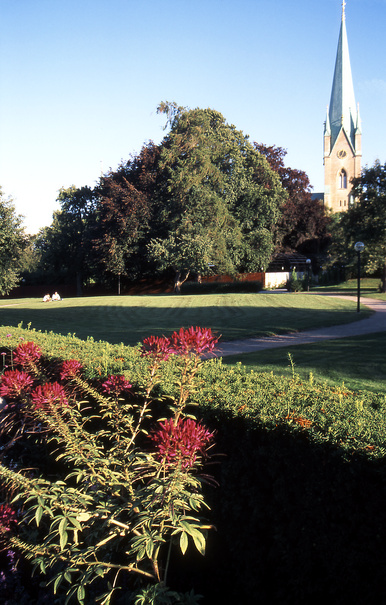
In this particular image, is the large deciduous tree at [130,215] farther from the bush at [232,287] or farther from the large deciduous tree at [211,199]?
the bush at [232,287]

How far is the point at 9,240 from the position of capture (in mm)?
25531

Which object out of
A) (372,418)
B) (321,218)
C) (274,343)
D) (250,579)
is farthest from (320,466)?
(321,218)

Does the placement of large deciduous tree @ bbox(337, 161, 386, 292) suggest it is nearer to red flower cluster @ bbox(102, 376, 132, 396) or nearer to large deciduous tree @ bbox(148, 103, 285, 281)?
large deciduous tree @ bbox(148, 103, 285, 281)

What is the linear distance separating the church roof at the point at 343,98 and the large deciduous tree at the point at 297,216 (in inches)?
1087

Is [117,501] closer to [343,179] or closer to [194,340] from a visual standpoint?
[194,340]

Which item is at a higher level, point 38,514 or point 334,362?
point 38,514

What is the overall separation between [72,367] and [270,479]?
71.1 inches

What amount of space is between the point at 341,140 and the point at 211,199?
50.0 metres

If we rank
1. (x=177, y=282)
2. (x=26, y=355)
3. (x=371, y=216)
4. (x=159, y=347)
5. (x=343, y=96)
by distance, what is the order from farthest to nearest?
(x=343, y=96), (x=177, y=282), (x=371, y=216), (x=26, y=355), (x=159, y=347)

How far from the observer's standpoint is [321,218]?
57312 millimetres

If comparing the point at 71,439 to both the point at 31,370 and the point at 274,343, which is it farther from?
the point at 274,343

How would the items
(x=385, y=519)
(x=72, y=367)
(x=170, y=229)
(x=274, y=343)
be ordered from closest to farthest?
(x=385, y=519)
(x=72, y=367)
(x=274, y=343)
(x=170, y=229)

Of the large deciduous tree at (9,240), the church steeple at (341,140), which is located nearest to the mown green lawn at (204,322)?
the large deciduous tree at (9,240)

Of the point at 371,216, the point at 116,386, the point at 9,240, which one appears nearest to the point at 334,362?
the point at 116,386
